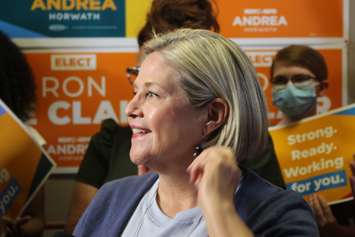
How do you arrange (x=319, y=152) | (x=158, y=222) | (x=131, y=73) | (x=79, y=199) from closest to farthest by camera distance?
(x=158, y=222) < (x=131, y=73) < (x=79, y=199) < (x=319, y=152)

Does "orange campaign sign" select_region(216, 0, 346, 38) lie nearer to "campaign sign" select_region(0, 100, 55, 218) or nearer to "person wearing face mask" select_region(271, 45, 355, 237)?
"person wearing face mask" select_region(271, 45, 355, 237)

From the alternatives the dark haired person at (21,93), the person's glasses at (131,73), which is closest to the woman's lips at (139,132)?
the person's glasses at (131,73)

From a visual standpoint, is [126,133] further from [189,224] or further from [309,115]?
[189,224]

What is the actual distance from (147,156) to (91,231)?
276 millimetres

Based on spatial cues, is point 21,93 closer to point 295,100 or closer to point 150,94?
point 295,100

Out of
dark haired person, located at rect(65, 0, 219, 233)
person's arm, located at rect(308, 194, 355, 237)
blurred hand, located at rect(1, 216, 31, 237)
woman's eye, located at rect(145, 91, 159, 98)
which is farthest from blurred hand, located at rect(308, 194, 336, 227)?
woman's eye, located at rect(145, 91, 159, 98)

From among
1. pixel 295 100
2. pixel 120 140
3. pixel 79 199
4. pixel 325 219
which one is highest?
pixel 295 100

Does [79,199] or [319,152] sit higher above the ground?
[319,152]

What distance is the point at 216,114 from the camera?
1504mm

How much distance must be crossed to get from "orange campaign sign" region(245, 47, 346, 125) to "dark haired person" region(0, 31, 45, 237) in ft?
3.29

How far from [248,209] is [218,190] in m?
0.15

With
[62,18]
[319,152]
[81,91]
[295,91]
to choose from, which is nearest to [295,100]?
[295,91]

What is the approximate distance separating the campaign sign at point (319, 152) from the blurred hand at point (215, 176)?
50.5 inches

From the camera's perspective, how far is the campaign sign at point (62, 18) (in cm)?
286
